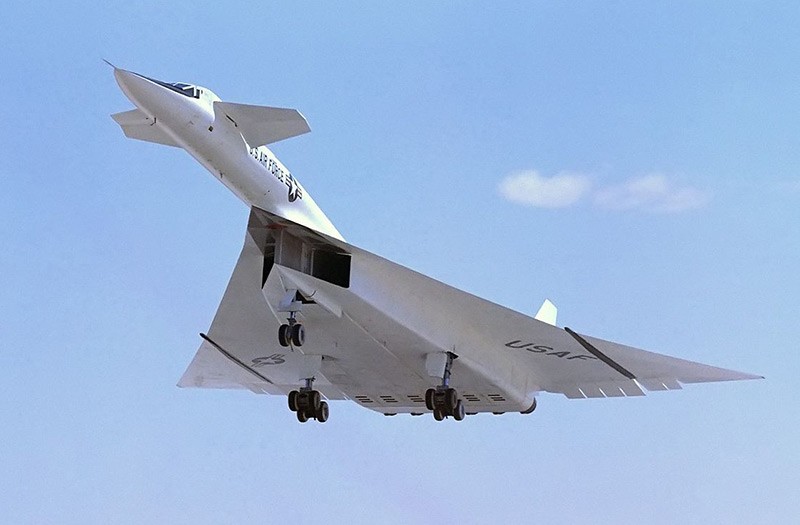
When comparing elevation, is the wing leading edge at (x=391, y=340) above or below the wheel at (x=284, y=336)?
above

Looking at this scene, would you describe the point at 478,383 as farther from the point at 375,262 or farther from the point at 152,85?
the point at 152,85

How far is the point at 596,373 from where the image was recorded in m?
23.1

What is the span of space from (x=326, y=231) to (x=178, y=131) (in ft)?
12.3

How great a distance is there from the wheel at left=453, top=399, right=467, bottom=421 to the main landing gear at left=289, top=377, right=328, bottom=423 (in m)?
2.41

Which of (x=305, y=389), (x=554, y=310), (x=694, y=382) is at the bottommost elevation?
(x=305, y=389)

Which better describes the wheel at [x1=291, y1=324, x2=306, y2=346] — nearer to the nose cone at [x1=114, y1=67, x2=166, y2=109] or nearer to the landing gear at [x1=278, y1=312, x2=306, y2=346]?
the landing gear at [x1=278, y1=312, x2=306, y2=346]

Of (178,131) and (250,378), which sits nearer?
(178,131)

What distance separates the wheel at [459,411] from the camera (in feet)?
70.2

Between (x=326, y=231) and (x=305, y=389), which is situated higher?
(x=326, y=231)

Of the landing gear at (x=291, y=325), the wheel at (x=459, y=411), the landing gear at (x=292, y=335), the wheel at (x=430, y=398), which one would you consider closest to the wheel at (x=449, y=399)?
the wheel at (x=459, y=411)

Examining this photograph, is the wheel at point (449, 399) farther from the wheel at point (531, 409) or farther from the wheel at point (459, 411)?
the wheel at point (531, 409)

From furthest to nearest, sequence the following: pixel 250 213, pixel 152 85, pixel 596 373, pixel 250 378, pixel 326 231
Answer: pixel 250 378, pixel 596 373, pixel 326 231, pixel 250 213, pixel 152 85

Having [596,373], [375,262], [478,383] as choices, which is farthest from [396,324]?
[596,373]

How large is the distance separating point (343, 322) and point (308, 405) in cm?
248
